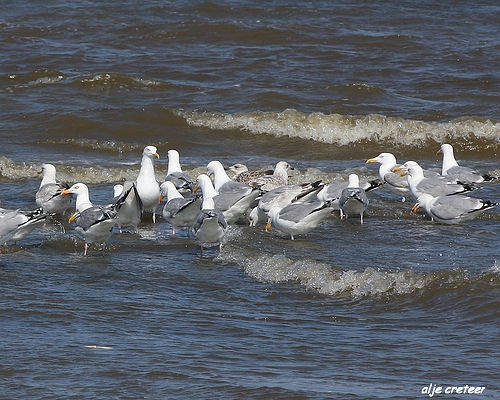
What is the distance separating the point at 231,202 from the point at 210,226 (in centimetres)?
122

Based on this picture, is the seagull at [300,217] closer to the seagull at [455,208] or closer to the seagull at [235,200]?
the seagull at [235,200]

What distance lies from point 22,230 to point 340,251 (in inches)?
125

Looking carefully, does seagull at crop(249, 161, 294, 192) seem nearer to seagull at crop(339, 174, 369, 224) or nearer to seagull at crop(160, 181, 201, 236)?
seagull at crop(339, 174, 369, 224)

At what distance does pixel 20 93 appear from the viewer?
17703mm

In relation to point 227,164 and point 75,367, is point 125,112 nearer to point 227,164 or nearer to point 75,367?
point 227,164

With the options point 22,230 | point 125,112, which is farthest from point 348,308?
point 125,112

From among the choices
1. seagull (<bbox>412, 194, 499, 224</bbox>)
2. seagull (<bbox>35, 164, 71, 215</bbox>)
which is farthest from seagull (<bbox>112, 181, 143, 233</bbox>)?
seagull (<bbox>412, 194, 499, 224</bbox>)

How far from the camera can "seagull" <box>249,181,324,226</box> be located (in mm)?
10086

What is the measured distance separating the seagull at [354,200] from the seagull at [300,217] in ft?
2.38

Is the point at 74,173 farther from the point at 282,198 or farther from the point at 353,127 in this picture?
the point at 353,127

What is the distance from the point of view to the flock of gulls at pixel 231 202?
869cm

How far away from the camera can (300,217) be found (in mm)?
9305

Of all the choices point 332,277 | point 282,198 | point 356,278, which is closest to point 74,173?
point 282,198

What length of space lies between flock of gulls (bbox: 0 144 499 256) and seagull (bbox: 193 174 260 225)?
0.01 metres
